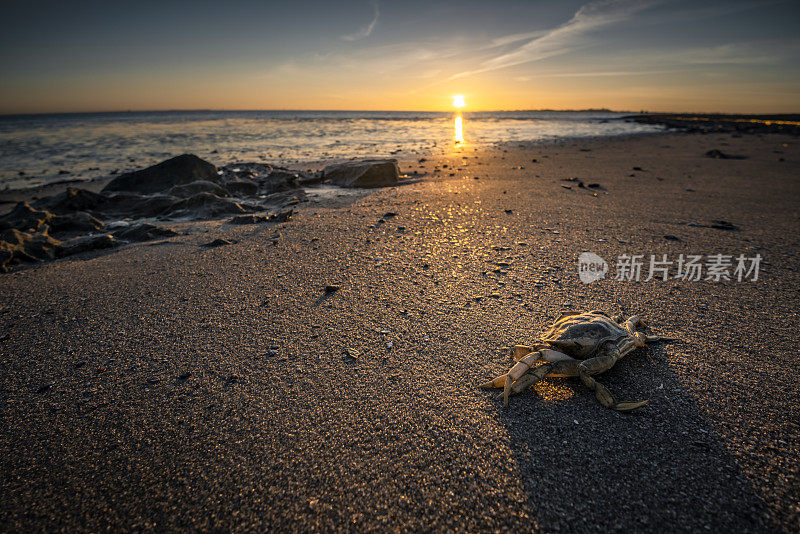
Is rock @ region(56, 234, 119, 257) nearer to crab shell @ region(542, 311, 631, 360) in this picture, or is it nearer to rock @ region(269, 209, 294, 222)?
rock @ region(269, 209, 294, 222)

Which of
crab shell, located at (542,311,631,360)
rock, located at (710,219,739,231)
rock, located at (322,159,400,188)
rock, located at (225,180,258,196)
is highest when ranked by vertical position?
rock, located at (322,159,400,188)

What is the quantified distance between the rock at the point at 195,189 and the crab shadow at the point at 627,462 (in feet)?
31.6

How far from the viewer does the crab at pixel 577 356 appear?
2.68m

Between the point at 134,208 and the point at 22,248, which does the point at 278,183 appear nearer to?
the point at 134,208

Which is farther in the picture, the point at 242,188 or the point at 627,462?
the point at 242,188

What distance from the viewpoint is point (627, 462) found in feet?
7.30

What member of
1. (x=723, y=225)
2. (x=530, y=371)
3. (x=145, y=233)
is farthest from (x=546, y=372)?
(x=145, y=233)

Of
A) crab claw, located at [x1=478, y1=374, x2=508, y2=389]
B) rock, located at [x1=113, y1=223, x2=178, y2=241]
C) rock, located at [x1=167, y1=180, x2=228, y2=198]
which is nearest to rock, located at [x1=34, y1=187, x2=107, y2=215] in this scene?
rock, located at [x1=167, y1=180, x2=228, y2=198]

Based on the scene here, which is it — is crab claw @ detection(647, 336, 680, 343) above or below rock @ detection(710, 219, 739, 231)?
below

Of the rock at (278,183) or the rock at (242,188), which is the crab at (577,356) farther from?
the rock at (242,188)

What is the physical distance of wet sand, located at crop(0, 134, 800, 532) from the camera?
2.01 meters

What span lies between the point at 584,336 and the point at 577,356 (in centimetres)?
18

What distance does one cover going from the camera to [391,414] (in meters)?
2.61

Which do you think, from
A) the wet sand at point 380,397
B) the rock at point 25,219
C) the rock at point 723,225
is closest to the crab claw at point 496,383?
the wet sand at point 380,397
